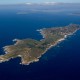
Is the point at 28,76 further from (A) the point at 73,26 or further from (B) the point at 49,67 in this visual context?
(A) the point at 73,26

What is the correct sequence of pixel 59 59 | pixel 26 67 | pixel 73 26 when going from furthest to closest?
pixel 73 26
pixel 59 59
pixel 26 67

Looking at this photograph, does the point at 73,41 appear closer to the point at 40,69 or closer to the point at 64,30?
the point at 64,30

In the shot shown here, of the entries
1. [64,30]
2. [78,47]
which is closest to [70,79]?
[78,47]

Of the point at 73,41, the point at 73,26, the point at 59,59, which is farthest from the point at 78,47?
the point at 73,26

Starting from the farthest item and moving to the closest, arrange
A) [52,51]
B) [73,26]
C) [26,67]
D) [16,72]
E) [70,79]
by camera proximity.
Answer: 1. [73,26]
2. [52,51]
3. [26,67]
4. [16,72]
5. [70,79]

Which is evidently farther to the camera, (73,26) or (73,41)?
(73,26)

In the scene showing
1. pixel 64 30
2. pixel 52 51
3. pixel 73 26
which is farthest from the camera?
pixel 73 26

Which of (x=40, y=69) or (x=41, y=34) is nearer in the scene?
(x=40, y=69)

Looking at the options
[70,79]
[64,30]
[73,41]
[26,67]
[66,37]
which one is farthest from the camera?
[64,30]

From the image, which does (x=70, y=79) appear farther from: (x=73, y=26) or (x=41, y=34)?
(x=73, y=26)
